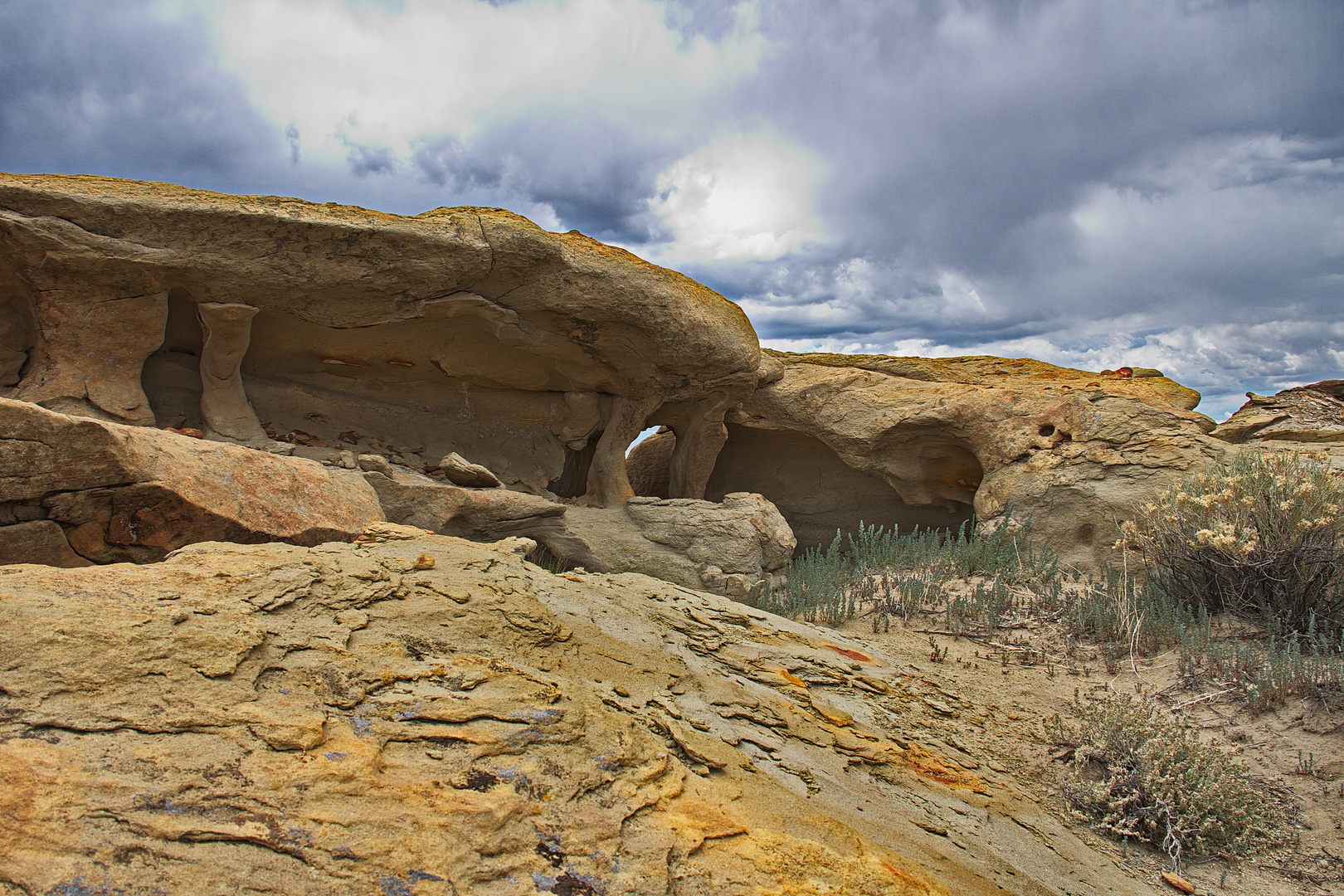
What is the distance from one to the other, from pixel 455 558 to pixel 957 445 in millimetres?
6970

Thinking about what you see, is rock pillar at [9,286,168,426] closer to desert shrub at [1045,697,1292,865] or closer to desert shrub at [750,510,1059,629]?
desert shrub at [750,510,1059,629]

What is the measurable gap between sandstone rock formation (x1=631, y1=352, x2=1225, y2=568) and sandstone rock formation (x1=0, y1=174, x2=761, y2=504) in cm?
143

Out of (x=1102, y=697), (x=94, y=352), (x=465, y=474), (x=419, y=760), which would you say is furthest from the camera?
(x=465, y=474)

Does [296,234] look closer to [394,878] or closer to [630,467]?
[394,878]

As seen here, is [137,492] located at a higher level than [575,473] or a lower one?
higher

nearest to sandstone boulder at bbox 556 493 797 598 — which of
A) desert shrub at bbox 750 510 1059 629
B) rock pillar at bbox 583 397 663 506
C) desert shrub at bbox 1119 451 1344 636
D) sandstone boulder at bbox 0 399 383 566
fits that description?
desert shrub at bbox 750 510 1059 629

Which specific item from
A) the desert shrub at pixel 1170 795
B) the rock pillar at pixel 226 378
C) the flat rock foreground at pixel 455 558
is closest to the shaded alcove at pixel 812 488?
the flat rock foreground at pixel 455 558

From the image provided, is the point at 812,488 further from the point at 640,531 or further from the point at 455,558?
the point at 455,558

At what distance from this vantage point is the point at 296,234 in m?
5.78

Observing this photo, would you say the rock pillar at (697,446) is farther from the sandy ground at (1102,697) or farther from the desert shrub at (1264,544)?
the desert shrub at (1264,544)

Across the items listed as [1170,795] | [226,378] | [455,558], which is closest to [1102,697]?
[1170,795]

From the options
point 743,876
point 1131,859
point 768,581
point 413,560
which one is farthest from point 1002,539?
point 743,876

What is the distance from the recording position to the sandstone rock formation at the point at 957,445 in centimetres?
725

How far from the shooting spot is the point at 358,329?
22.5ft
